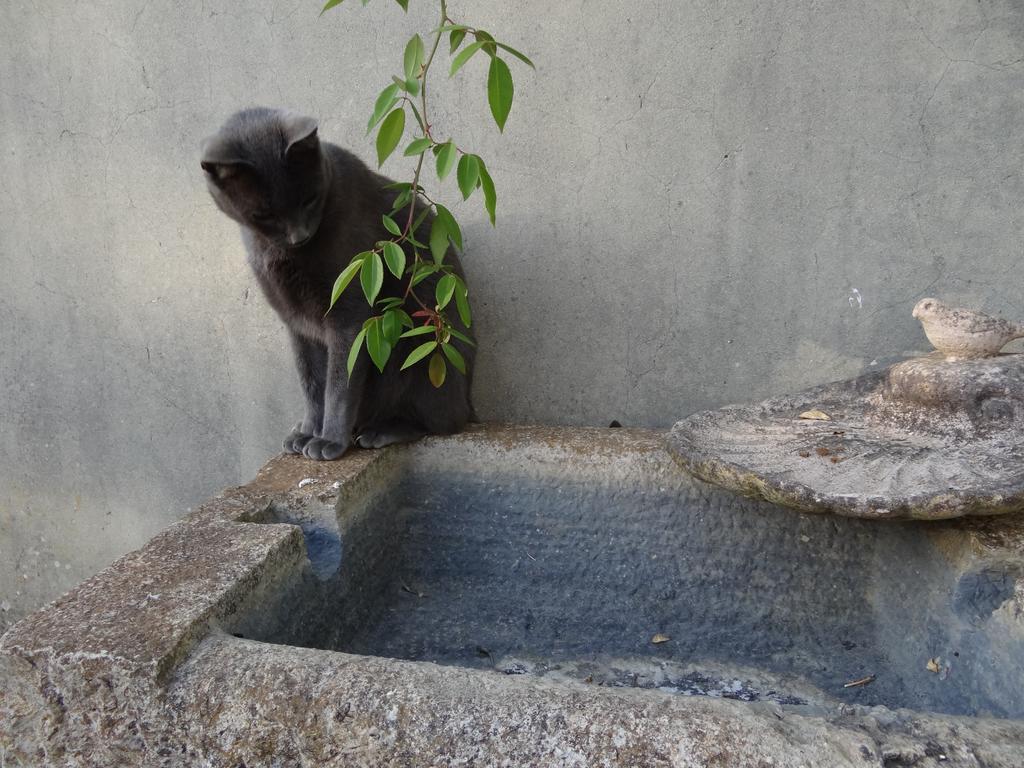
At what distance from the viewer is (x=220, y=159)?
1433 millimetres

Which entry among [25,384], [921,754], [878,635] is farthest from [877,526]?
[25,384]

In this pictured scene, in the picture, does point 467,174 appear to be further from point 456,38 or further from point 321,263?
point 321,263

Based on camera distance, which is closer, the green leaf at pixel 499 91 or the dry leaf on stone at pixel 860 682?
the green leaf at pixel 499 91

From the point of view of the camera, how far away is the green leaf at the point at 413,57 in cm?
128

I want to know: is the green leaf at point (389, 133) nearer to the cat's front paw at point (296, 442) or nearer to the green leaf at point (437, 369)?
the green leaf at point (437, 369)

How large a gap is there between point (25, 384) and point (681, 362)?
7.61 ft

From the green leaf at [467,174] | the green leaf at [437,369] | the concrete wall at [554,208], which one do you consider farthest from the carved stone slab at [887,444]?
the green leaf at [467,174]

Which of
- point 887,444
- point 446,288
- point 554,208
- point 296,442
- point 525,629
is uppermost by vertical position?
point 554,208

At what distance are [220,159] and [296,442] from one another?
72 centimetres

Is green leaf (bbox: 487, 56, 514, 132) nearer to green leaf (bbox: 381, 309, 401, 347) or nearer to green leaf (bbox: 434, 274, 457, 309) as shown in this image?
green leaf (bbox: 434, 274, 457, 309)

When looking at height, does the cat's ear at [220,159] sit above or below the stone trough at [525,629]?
above

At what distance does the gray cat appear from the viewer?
152 cm

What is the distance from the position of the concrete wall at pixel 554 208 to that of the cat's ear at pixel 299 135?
0.63 m

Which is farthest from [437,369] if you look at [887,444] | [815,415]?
[887,444]
